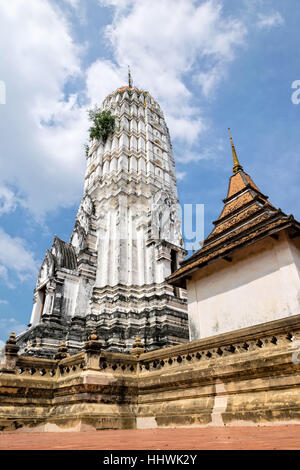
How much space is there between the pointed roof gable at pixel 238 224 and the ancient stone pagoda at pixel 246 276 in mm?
33

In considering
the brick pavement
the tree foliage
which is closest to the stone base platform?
the brick pavement

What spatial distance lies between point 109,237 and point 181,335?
9181 millimetres

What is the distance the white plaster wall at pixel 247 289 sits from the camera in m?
9.22

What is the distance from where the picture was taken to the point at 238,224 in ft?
40.8

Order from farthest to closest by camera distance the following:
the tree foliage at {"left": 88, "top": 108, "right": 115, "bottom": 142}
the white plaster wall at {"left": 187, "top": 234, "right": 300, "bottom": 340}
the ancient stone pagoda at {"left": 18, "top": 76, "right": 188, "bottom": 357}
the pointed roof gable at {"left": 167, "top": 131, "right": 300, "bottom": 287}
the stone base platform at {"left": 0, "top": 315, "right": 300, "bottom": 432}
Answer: the tree foliage at {"left": 88, "top": 108, "right": 115, "bottom": 142} → the ancient stone pagoda at {"left": 18, "top": 76, "right": 188, "bottom": 357} → the pointed roof gable at {"left": 167, "top": 131, "right": 300, "bottom": 287} → the white plaster wall at {"left": 187, "top": 234, "right": 300, "bottom": 340} → the stone base platform at {"left": 0, "top": 315, "right": 300, "bottom": 432}

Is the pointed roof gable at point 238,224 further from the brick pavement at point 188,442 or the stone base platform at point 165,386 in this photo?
the brick pavement at point 188,442

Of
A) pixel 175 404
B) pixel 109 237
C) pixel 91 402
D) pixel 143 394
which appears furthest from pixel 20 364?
pixel 109 237

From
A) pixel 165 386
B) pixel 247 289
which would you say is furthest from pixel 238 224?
pixel 165 386

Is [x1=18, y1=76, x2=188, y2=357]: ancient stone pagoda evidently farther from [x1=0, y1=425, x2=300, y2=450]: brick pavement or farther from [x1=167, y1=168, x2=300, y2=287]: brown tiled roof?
[x1=0, y1=425, x2=300, y2=450]: brick pavement

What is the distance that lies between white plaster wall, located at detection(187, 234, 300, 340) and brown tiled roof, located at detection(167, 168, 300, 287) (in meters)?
0.54

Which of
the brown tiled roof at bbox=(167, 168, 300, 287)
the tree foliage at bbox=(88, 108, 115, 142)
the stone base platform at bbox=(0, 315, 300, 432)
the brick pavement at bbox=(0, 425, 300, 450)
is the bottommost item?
the brick pavement at bbox=(0, 425, 300, 450)

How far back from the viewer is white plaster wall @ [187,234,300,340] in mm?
9219
